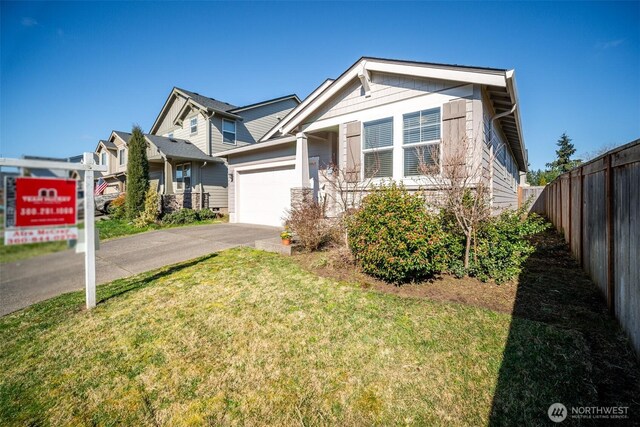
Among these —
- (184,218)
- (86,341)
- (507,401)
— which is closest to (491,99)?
(507,401)

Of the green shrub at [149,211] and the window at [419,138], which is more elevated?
the window at [419,138]

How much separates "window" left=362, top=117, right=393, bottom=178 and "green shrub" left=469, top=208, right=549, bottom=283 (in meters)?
3.02

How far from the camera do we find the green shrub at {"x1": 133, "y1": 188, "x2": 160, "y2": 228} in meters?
12.8

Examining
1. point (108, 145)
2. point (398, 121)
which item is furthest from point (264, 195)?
point (108, 145)

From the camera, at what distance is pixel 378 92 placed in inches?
297

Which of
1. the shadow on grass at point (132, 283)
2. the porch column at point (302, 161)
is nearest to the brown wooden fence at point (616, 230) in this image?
the shadow on grass at point (132, 283)

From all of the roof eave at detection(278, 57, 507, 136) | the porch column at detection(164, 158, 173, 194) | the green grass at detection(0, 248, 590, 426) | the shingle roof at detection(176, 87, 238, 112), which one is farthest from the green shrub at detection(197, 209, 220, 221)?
the green grass at detection(0, 248, 590, 426)

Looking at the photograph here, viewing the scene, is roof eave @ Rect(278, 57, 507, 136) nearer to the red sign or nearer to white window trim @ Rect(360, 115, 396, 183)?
white window trim @ Rect(360, 115, 396, 183)

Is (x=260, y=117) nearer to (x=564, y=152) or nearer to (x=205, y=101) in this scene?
(x=205, y=101)

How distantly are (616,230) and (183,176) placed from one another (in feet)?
61.0

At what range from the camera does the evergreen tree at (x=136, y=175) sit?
1404 centimetres

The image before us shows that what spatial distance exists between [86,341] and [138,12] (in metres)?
7.91

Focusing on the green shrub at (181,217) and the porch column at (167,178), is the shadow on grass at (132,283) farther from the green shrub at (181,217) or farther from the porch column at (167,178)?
the porch column at (167,178)

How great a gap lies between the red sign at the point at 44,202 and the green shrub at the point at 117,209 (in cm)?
1567
